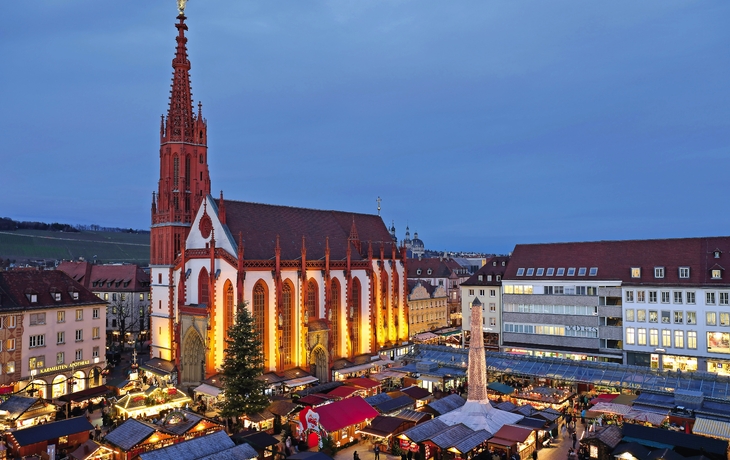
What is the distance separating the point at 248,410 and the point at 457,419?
44.3ft

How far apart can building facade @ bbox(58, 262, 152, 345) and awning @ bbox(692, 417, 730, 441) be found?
6157 centimetres

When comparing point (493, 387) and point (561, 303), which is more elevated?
point (561, 303)

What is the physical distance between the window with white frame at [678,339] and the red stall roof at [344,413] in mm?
29658

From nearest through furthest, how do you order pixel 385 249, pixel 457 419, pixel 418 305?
pixel 457 419, pixel 385 249, pixel 418 305

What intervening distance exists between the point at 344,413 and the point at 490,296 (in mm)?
33323

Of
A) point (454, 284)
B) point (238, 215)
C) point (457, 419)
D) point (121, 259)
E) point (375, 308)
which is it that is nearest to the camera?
point (457, 419)

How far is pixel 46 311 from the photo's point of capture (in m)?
45.0

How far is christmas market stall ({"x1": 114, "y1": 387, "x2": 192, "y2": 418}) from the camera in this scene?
1369 inches

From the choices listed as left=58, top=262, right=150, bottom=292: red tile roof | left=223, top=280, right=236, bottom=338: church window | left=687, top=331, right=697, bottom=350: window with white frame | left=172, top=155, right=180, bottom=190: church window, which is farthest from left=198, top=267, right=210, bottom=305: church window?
left=687, top=331, right=697, bottom=350: window with white frame

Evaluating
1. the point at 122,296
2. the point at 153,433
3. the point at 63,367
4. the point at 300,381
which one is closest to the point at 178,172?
the point at 63,367

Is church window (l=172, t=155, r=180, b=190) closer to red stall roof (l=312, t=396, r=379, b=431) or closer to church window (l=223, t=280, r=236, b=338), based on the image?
church window (l=223, t=280, r=236, b=338)

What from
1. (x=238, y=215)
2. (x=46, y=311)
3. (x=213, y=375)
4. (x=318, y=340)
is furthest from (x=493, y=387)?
(x=46, y=311)

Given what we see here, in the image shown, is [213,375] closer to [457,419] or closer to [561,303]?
[457,419]

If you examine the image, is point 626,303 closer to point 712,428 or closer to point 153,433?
point 712,428
